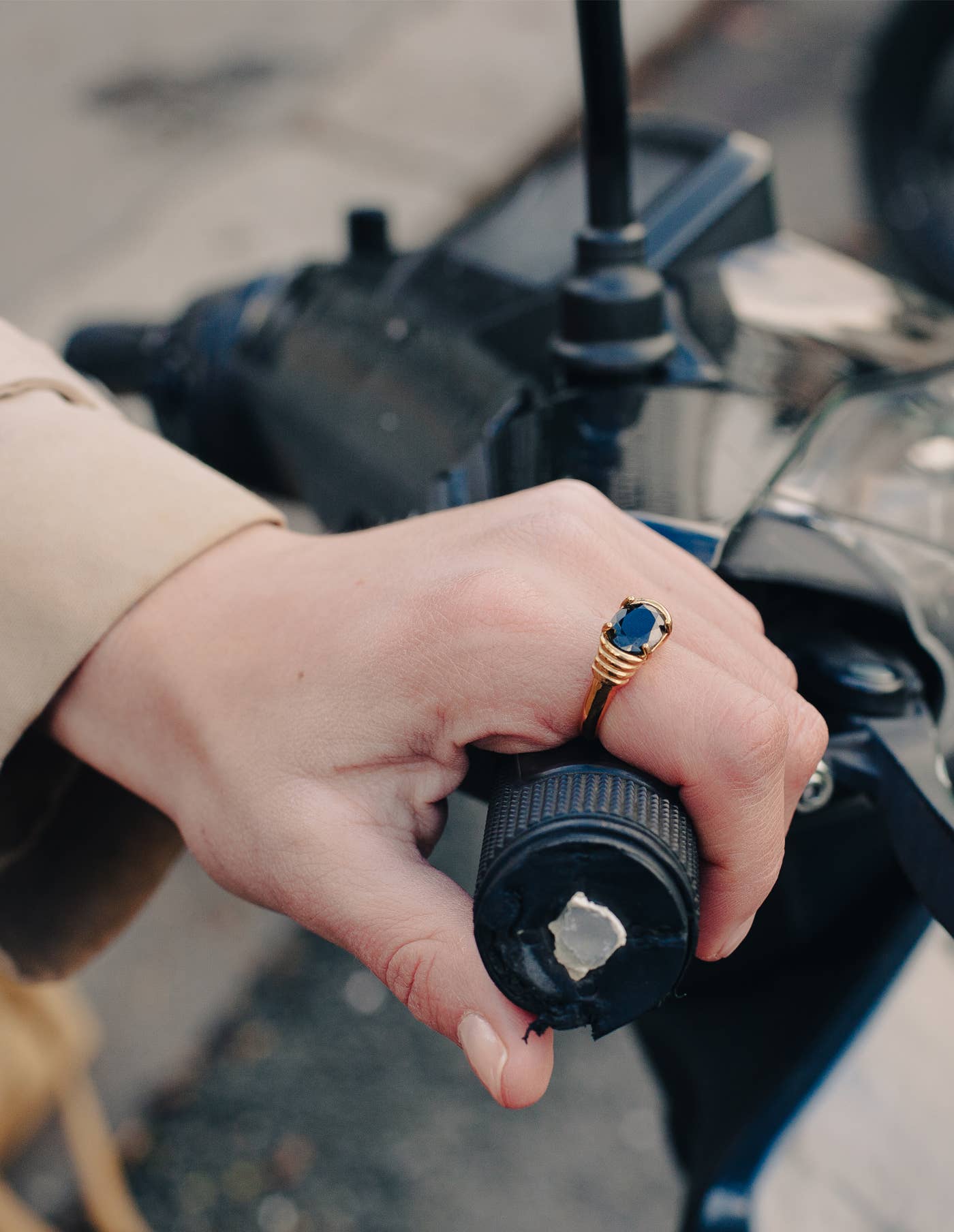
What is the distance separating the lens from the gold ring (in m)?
0.59

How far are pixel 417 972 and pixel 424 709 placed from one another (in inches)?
5.7

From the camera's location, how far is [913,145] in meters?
3.29

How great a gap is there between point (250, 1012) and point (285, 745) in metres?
1.49

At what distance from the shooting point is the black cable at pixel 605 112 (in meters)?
0.84

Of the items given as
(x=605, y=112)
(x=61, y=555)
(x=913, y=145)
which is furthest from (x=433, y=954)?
(x=913, y=145)

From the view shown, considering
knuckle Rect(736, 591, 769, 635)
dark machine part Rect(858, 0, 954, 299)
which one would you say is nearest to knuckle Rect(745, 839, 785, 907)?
knuckle Rect(736, 591, 769, 635)

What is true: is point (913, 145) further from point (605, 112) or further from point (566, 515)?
point (566, 515)

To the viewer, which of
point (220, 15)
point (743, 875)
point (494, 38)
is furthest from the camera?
point (220, 15)

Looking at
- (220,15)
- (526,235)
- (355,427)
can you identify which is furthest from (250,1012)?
(220,15)

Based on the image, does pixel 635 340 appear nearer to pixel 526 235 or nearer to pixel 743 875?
pixel 526 235

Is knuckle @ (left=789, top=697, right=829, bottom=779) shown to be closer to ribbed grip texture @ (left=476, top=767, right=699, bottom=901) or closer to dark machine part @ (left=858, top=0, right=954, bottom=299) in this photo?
ribbed grip texture @ (left=476, top=767, right=699, bottom=901)

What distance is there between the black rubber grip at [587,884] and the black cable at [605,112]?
1.71ft

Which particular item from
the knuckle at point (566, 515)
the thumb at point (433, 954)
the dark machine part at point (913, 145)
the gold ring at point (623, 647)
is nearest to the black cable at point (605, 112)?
the knuckle at point (566, 515)

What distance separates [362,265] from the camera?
1.25m
